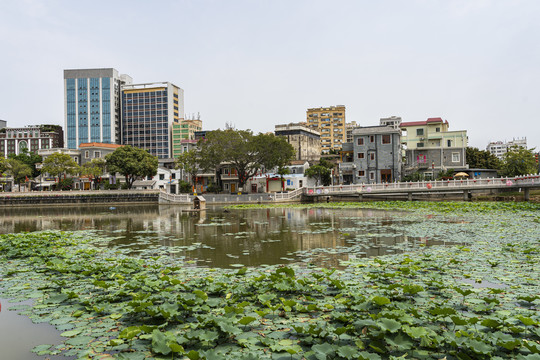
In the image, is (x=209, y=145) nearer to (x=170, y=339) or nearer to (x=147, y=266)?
(x=147, y=266)

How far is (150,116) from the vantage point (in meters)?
97.4

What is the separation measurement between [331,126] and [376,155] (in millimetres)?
57383

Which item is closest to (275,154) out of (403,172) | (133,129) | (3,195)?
(403,172)

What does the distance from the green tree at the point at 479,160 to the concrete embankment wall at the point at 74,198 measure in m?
47.3

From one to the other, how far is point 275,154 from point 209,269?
4022 cm

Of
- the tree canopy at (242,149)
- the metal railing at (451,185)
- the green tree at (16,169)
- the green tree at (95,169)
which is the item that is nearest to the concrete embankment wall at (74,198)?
the green tree at (95,169)

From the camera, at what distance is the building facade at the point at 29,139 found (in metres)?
119

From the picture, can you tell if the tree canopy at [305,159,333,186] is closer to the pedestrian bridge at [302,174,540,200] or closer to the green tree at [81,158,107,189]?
the pedestrian bridge at [302,174,540,200]

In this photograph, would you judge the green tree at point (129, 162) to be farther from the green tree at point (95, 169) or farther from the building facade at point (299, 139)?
the building facade at point (299, 139)

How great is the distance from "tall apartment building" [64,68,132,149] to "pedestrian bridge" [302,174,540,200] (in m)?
71.2

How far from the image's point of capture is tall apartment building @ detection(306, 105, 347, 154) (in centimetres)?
10806

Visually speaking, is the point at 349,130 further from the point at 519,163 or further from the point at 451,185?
the point at 451,185

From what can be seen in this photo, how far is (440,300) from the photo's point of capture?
20.0 ft

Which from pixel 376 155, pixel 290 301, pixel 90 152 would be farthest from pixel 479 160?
pixel 90 152
